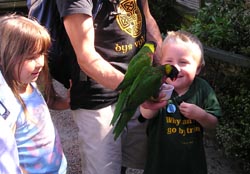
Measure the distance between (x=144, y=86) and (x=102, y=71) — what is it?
1.05 feet

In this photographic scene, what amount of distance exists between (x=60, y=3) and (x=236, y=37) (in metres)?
1.99

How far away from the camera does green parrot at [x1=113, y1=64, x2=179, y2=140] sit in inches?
70.2

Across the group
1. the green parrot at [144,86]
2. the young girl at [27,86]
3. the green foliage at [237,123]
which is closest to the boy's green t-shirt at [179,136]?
the green parrot at [144,86]

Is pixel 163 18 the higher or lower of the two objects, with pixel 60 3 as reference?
lower

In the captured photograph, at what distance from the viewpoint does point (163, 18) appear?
621 cm

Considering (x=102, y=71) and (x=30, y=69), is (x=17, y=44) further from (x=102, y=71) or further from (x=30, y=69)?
(x=102, y=71)

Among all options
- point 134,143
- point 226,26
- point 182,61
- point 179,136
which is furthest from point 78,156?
point 182,61

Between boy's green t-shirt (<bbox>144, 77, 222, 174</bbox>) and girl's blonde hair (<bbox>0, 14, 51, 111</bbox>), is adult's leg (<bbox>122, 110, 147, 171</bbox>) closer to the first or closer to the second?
boy's green t-shirt (<bbox>144, 77, 222, 174</bbox>)

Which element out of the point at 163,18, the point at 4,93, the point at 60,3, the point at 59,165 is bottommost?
the point at 163,18

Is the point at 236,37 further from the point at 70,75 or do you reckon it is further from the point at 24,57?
the point at 24,57

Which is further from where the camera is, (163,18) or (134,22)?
(163,18)

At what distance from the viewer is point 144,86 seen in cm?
178

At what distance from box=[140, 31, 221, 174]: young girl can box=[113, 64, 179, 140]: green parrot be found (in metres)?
0.33

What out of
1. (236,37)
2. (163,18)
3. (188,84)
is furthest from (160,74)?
(163,18)
